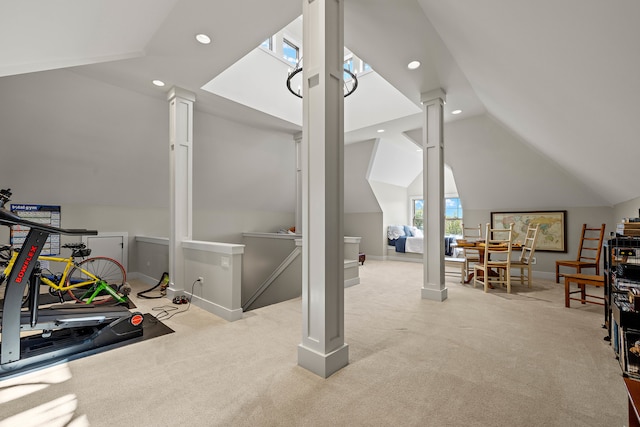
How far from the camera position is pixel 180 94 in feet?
13.2

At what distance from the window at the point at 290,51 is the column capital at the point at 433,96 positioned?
2325 millimetres

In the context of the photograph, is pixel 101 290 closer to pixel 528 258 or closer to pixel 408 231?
pixel 528 258

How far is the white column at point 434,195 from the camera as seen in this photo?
395cm

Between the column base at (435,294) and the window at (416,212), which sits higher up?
the window at (416,212)

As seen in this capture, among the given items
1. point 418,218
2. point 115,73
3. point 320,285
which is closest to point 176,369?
point 320,285

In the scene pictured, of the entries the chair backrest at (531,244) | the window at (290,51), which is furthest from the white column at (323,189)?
the chair backrest at (531,244)

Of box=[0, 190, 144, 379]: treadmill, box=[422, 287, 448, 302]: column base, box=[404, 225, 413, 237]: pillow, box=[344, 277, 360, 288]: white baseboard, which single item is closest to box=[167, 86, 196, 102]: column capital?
box=[0, 190, 144, 379]: treadmill

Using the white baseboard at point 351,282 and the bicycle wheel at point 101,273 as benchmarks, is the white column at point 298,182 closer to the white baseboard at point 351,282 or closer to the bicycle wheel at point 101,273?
the white baseboard at point 351,282

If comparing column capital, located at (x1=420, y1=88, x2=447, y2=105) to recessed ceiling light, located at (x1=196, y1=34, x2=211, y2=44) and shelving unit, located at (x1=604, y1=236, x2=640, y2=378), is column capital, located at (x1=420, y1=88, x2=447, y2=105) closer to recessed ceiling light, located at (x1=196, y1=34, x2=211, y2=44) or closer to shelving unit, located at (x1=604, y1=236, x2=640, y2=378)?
shelving unit, located at (x1=604, y1=236, x2=640, y2=378)

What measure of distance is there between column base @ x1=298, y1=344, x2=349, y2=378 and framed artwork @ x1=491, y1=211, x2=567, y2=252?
4492 millimetres

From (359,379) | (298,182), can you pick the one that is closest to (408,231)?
(298,182)

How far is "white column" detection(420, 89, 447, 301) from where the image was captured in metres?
3.95

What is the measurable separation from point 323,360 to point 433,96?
3696mm

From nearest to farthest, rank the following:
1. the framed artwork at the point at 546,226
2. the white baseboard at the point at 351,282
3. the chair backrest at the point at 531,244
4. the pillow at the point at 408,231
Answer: the chair backrest at the point at 531,244 → the white baseboard at the point at 351,282 → the framed artwork at the point at 546,226 → the pillow at the point at 408,231
